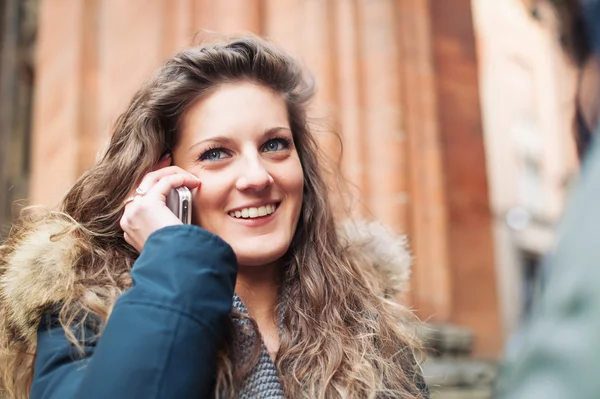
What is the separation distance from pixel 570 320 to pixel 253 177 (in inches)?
45.7

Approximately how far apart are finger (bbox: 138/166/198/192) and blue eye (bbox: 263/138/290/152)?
197 millimetres

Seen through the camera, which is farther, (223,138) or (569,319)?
(223,138)

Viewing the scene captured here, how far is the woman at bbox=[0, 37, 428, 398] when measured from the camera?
44.4 inches

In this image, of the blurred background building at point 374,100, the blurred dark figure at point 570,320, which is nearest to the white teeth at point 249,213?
the blurred dark figure at point 570,320

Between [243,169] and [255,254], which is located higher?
[243,169]

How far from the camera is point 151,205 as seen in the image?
1.35 meters

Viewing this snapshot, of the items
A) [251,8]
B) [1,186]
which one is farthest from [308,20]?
[1,186]

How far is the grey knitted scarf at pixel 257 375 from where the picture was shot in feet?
4.38

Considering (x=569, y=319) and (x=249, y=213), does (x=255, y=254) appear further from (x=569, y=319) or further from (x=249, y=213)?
(x=569, y=319)

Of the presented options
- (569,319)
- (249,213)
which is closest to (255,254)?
(249,213)

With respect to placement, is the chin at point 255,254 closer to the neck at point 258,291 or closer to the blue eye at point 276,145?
the neck at point 258,291

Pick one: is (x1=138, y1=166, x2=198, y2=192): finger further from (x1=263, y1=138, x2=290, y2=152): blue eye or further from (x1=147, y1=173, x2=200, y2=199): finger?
(x1=263, y1=138, x2=290, y2=152): blue eye

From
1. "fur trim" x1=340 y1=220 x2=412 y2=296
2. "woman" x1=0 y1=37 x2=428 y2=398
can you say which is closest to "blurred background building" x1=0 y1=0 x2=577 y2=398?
"fur trim" x1=340 y1=220 x2=412 y2=296

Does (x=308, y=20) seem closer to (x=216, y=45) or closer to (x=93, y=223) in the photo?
(x=216, y=45)
